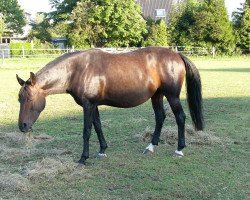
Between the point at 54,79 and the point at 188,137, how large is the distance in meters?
2.78

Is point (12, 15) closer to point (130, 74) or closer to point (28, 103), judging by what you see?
point (130, 74)

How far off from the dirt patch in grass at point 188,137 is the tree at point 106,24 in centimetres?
3879

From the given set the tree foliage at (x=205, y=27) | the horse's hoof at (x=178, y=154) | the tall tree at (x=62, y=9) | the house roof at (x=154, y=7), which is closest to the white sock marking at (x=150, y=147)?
the horse's hoof at (x=178, y=154)

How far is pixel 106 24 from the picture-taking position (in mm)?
46938

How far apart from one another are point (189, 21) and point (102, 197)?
1710 inches

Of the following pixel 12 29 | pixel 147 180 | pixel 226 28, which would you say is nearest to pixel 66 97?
pixel 147 180

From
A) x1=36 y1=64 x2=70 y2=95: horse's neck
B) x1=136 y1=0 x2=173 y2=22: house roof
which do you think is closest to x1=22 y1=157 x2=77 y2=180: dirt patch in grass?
x1=36 y1=64 x2=70 y2=95: horse's neck

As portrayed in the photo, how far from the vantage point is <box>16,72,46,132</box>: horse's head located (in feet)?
16.5

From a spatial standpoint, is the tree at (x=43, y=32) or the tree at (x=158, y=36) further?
the tree at (x=43, y=32)

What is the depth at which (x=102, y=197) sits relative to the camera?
436cm

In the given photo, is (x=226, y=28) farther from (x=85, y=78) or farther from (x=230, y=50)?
(x=85, y=78)

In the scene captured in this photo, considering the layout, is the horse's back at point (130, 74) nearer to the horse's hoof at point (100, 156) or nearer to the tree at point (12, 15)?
the horse's hoof at point (100, 156)

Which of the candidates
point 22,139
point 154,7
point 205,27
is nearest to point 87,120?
point 22,139

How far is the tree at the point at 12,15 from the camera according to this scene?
2557 inches
